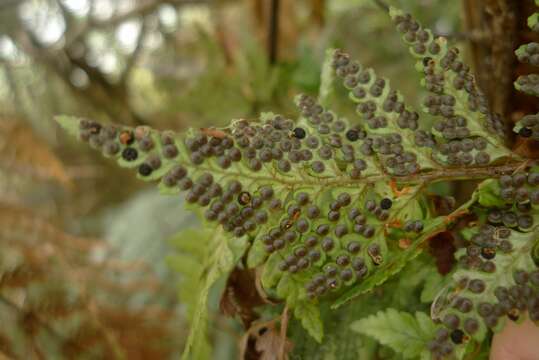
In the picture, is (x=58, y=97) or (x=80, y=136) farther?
(x=58, y=97)

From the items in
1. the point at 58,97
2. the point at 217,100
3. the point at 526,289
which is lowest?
the point at 526,289

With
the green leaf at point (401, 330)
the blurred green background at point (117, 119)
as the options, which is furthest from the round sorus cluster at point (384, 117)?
the blurred green background at point (117, 119)

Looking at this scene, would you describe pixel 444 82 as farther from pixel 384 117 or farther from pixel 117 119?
pixel 117 119

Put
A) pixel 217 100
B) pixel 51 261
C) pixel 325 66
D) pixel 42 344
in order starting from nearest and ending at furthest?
pixel 325 66 → pixel 42 344 → pixel 51 261 → pixel 217 100

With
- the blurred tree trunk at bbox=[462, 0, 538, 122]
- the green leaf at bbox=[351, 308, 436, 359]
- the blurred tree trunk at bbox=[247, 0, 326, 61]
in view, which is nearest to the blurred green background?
the blurred tree trunk at bbox=[247, 0, 326, 61]

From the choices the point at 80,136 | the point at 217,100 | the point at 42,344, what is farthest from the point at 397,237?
the point at 217,100

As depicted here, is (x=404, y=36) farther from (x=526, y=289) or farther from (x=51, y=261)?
(x=51, y=261)

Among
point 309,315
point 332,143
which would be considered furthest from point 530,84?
point 309,315
